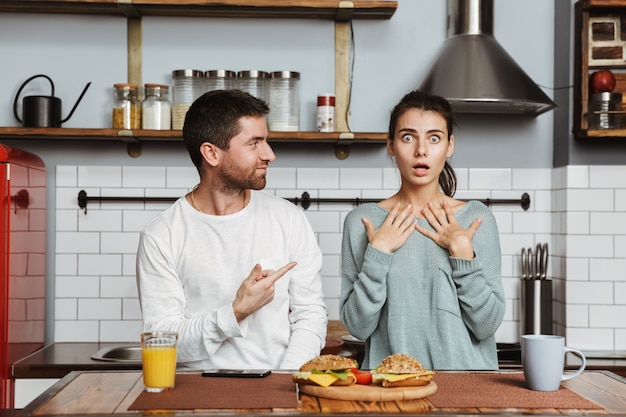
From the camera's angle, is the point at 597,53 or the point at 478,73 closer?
the point at 478,73

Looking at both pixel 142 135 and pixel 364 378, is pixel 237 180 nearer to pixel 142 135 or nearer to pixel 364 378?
pixel 364 378

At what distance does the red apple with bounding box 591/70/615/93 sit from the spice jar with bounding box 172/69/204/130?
163cm

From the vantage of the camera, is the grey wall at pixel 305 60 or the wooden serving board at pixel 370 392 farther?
the grey wall at pixel 305 60

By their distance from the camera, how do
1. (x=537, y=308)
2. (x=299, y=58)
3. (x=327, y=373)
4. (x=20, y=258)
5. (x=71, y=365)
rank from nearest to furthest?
(x=327, y=373) → (x=71, y=365) → (x=20, y=258) → (x=537, y=308) → (x=299, y=58)

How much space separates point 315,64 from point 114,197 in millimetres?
1061

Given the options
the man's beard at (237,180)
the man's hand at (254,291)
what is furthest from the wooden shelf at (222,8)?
the man's hand at (254,291)

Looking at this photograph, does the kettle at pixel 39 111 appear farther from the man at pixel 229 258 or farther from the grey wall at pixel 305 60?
the man at pixel 229 258

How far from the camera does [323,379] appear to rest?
1.54m

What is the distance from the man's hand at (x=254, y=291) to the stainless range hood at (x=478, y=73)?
59.3 inches

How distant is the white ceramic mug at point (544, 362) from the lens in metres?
1.60

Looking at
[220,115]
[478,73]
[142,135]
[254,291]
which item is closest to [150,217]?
[142,135]

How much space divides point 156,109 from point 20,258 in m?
0.81

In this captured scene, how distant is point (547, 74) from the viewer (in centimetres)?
364

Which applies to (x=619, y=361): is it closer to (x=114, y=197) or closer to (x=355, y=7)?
(x=355, y=7)
